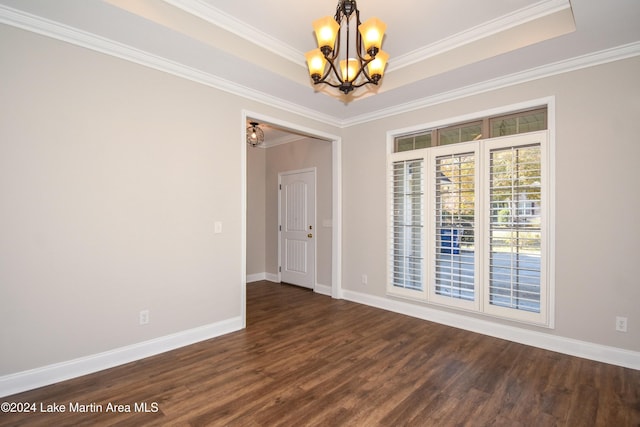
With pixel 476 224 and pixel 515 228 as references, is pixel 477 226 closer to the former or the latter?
pixel 476 224

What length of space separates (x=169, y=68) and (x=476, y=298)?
Result: 13.6 feet

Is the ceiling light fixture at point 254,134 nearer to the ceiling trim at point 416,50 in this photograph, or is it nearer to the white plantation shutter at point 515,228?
the ceiling trim at point 416,50

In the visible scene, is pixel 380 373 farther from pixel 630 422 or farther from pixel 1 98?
pixel 1 98

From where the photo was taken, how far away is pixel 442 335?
136 inches

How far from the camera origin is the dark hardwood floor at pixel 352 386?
2055 millimetres

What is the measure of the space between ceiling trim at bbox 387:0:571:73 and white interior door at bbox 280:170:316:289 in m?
2.48

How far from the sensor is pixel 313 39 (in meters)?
3.23

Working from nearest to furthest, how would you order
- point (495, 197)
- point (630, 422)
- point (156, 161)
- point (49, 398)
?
point (630, 422), point (49, 398), point (156, 161), point (495, 197)

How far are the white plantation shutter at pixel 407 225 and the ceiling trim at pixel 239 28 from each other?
1919 millimetres

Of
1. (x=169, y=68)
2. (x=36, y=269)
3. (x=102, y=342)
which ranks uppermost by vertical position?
→ (x=169, y=68)

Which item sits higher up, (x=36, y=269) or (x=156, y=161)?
(x=156, y=161)

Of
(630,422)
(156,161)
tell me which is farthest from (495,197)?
(156,161)

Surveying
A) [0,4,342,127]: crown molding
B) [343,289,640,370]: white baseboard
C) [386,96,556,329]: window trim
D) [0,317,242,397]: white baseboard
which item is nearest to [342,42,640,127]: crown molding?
[386,96,556,329]: window trim

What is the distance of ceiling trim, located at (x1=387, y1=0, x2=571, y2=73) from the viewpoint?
264 centimetres
